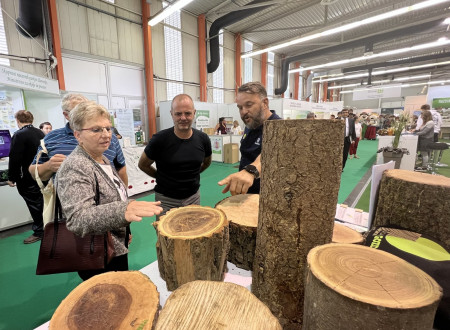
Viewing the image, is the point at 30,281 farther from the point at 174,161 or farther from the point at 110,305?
the point at 110,305

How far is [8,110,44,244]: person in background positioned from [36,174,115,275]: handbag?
1.94 m

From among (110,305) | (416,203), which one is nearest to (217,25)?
(416,203)

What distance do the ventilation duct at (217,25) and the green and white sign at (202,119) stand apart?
2.16 m

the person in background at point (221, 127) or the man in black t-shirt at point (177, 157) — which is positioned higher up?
the person in background at point (221, 127)

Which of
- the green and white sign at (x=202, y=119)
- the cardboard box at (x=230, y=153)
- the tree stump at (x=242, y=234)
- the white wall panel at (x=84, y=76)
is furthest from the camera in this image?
the green and white sign at (x=202, y=119)

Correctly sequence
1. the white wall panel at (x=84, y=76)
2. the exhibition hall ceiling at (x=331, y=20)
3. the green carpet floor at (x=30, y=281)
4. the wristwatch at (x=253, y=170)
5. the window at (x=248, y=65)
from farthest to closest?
the window at (x=248, y=65) → the exhibition hall ceiling at (x=331, y=20) → the white wall panel at (x=84, y=76) → the green carpet floor at (x=30, y=281) → the wristwatch at (x=253, y=170)

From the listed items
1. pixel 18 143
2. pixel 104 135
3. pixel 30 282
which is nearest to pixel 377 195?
pixel 104 135

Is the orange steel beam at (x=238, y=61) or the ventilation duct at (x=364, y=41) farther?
the orange steel beam at (x=238, y=61)

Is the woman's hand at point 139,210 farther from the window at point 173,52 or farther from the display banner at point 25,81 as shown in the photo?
the window at point 173,52

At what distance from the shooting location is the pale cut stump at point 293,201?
66 centimetres

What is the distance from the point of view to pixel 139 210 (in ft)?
2.89

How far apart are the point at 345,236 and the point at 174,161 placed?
4.40 ft

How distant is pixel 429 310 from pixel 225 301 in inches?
16.9

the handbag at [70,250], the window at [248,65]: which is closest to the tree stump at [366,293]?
the handbag at [70,250]
